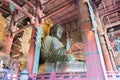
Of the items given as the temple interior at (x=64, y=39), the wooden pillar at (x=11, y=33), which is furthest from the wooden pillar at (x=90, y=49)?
the wooden pillar at (x=11, y=33)

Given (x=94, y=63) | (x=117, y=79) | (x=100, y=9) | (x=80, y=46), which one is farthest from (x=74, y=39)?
(x=94, y=63)

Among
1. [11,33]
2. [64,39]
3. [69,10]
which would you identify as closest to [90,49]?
[11,33]

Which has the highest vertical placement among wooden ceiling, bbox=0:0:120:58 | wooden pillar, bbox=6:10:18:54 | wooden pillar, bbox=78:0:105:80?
wooden ceiling, bbox=0:0:120:58

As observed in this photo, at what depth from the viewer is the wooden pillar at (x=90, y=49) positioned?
9.42ft

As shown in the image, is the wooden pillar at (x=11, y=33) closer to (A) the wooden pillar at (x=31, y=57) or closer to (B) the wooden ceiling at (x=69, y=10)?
(B) the wooden ceiling at (x=69, y=10)

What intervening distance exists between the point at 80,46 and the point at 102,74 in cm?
422

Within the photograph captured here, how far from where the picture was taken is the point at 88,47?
3193 millimetres

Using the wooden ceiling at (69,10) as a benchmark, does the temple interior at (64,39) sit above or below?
below

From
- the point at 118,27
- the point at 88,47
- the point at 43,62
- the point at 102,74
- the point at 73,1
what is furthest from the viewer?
the point at 118,27

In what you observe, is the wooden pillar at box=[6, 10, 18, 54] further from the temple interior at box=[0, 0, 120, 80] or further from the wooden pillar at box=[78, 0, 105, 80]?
the wooden pillar at box=[78, 0, 105, 80]

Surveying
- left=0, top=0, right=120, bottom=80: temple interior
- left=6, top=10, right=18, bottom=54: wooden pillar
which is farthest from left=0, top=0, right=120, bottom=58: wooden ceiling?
left=6, top=10, right=18, bottom=54: wooden pillar

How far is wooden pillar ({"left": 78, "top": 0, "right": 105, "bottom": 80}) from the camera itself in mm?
2871

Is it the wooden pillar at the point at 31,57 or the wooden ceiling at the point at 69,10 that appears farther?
the wooden ceiling at the point at 69,10

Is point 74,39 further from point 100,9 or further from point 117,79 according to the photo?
point 117,79
